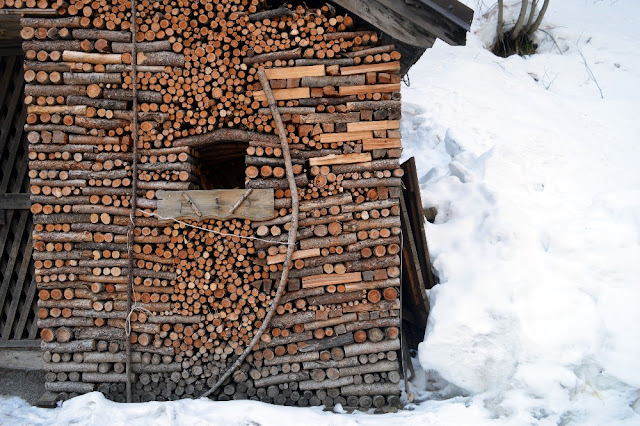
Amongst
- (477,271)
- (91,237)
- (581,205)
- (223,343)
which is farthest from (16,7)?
(581,205)

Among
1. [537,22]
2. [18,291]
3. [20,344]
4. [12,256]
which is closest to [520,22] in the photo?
[537,22]

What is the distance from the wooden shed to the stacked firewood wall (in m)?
0.02

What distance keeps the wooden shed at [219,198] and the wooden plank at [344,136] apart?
2 cm

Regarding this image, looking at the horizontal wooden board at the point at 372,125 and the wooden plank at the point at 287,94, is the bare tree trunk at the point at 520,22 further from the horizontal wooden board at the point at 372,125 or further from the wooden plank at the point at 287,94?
the wooden plank at the point at 287,94

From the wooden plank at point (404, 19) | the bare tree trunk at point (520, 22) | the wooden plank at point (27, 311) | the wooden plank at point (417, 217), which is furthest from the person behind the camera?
the bare tree trunk at point (520, 22)

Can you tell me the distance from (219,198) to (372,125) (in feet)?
5.96

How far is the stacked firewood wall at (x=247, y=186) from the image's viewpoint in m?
5.39

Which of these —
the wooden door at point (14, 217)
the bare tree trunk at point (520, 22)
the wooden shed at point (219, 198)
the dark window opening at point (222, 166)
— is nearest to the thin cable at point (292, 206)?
the wooden shed at point (219, 198)

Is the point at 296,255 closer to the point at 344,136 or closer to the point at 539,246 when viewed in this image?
the point at 344,136

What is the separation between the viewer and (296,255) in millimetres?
5383

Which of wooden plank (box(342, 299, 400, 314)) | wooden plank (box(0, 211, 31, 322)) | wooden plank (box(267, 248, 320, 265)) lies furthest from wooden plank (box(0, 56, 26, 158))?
wooden plank (box(342, 299, 400, 314))

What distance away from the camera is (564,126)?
26.5 feet

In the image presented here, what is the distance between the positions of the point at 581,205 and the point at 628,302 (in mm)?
1503

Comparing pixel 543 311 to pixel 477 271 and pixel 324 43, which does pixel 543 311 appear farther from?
pixel 324 43
